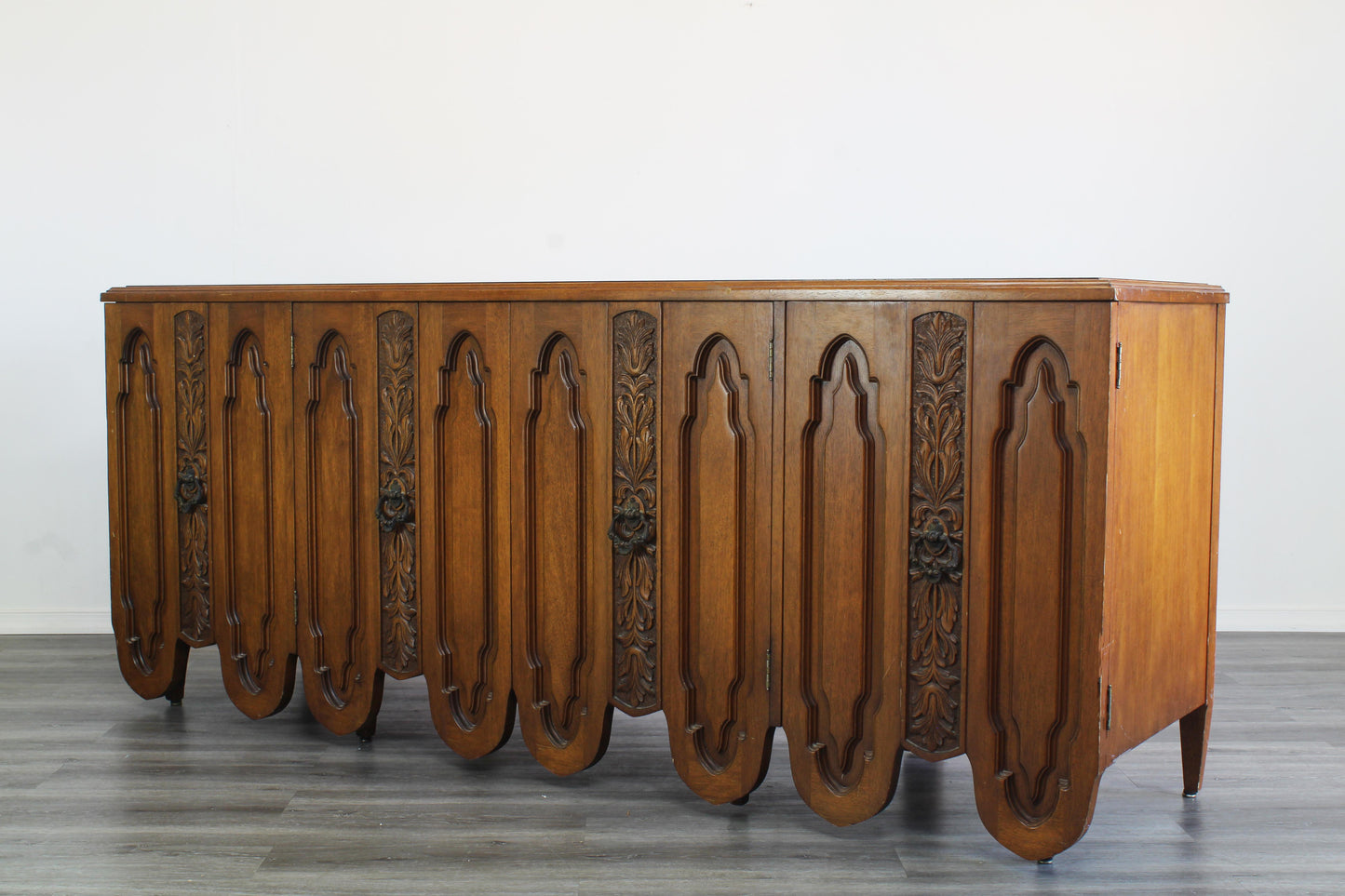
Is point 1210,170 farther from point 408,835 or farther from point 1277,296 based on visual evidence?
point 408,835

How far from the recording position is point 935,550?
6.86 ft

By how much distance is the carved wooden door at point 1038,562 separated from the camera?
1941 mm

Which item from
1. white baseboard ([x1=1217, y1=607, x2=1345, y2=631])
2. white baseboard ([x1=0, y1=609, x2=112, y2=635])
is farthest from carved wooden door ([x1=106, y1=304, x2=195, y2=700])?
white baseboard ([x1=1217, y1=607, x2=1345, y2=631])

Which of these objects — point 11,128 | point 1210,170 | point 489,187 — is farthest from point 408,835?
point 1210,170

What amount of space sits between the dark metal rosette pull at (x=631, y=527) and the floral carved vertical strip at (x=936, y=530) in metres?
0.52

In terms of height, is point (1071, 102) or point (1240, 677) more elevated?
point (1071, 102)

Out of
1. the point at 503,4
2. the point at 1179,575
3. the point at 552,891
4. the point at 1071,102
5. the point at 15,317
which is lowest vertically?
the point at 552,891

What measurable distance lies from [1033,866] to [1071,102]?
2383 mm

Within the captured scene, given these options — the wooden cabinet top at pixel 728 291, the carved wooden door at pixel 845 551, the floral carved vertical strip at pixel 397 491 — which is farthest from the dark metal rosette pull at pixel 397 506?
the carved wooden door at pixel 845 551

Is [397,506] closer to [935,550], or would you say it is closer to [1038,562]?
[935,550]

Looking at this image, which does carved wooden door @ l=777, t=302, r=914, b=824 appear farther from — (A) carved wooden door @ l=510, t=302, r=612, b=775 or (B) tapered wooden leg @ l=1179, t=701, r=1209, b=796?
(B) tapered wooden leg @ l=1179, t=701, r=1209, b=796

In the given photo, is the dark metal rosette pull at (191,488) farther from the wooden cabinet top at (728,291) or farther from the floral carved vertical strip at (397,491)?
the floral carved vertical strip at (397,491)

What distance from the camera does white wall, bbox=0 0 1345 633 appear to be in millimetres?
3643

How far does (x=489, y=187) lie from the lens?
3742 millimetres
